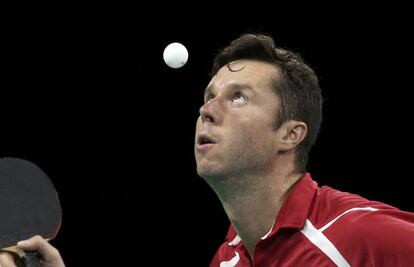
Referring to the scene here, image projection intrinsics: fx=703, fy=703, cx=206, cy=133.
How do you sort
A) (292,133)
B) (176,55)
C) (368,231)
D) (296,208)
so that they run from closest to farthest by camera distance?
(368,231), (296,208), (292,133), (176,55)

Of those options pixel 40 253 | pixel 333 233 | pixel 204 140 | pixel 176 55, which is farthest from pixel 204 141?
pixel 176 55

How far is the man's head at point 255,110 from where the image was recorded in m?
3.22

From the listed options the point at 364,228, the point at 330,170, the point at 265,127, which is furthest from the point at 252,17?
the point at 364,228

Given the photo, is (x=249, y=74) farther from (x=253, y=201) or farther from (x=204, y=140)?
(x=253, y=201)

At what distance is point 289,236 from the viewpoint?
10.2 feet

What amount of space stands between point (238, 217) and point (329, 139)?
200 inches

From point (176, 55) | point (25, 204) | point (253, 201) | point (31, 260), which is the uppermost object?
point (176, 55)

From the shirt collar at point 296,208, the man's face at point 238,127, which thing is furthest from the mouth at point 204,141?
the shirt collar at point 296,208

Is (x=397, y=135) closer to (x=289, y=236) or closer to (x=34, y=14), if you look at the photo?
(x=34, y=14)

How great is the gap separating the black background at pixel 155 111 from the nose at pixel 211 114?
14.1ft

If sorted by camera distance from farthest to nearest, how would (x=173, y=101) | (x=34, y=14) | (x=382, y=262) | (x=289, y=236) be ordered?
(x=173, y=101), (x=34, y=14), (x=289, y=236), (x=382, y=262)

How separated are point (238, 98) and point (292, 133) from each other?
1.09 feet

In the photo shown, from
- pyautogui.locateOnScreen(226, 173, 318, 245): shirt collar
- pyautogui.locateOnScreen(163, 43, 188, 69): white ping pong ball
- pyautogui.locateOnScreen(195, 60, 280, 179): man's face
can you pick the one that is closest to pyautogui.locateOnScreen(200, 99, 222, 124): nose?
pyautogui.locateOnScreen(195, 60, 280, 179): man's face

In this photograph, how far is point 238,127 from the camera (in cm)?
325
